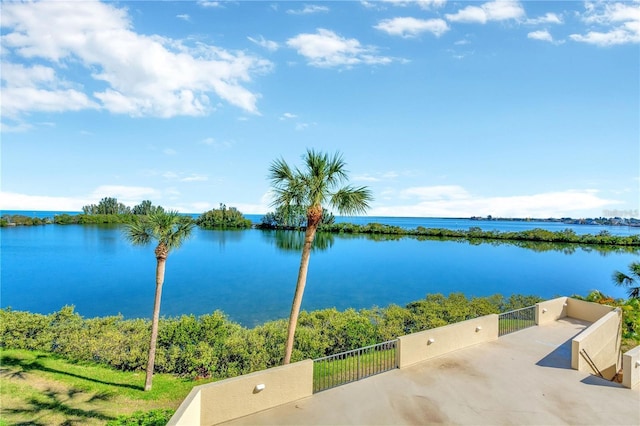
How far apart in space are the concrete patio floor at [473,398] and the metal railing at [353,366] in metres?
0.31

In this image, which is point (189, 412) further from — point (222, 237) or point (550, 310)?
point (222, 237)

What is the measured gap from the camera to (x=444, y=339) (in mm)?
8633

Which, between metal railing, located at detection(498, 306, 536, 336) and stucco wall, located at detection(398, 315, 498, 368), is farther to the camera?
metal railing, located at detection(498, 306, 536, 336)

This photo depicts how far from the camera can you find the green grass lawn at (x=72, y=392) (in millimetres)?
8695

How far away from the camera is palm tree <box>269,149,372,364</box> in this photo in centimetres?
836

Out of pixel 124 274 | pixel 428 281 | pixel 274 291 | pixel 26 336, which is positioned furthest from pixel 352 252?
pixel 26 336

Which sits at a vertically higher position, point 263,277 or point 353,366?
point 353,366

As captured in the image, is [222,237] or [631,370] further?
[222,237]

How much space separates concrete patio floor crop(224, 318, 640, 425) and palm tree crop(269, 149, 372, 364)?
2.70 m

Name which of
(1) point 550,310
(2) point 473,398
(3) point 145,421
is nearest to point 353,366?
(2) point 473,398

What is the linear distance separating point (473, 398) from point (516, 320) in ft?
18.6

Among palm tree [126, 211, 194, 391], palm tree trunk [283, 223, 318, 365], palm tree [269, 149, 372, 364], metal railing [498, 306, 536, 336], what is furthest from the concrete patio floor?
palm tree [126, 211, 194, 391]

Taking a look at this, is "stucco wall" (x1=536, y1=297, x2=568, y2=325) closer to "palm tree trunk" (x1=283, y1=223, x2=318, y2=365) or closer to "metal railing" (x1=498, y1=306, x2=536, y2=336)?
"metal railing" (x1=498, y1=306, x2=536, y2=336)

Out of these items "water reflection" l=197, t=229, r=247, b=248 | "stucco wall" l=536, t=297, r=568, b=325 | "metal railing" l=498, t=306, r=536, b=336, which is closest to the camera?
"metal railing" l=498, t=306, r=536, b=336
